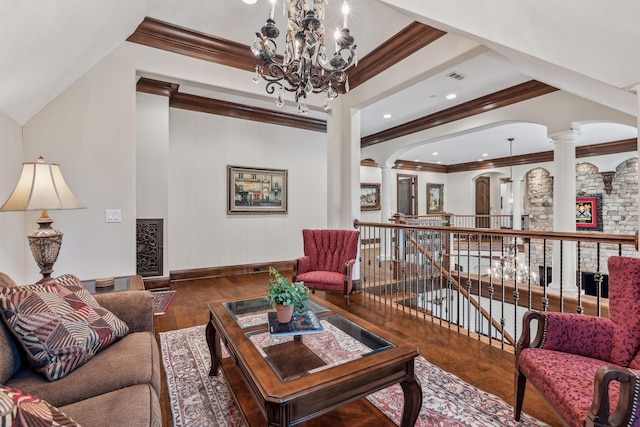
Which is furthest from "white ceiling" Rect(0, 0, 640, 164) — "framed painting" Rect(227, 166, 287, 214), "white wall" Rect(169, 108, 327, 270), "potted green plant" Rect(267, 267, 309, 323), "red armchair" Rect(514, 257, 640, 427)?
"potted green plant" Rect(267, 267, 309, 323)

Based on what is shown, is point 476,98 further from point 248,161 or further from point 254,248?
point 254,248

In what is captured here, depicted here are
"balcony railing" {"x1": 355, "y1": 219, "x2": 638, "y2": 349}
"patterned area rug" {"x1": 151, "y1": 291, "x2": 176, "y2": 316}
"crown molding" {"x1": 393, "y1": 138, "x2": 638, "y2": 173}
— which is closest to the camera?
"balcony railing" {"x1": 355, "y1": 219, "x2": 638, "y2": 349}

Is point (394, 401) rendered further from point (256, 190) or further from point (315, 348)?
point (256, 190)

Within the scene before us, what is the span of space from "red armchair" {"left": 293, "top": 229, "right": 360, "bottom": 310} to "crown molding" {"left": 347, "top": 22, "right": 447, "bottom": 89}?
206 centimetres

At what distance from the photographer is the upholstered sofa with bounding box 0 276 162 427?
106 cm

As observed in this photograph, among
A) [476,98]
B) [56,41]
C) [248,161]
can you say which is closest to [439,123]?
[476,98]

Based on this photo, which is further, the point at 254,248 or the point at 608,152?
the point at 608,152

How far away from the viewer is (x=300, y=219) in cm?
591

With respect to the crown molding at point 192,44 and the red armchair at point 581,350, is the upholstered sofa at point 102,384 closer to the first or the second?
the red armchair at point 581,350

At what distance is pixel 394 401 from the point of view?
71.4 inches

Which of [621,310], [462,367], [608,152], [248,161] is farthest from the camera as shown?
[608,152]

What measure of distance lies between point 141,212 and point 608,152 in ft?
33.9

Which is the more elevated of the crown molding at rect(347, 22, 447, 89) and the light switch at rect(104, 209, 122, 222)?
the crown molding at rect(347, 22, 447, 89)

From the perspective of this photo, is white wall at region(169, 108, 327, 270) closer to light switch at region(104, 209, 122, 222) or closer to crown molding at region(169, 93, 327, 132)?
crown molding at region(169, 93, 327, 132)
